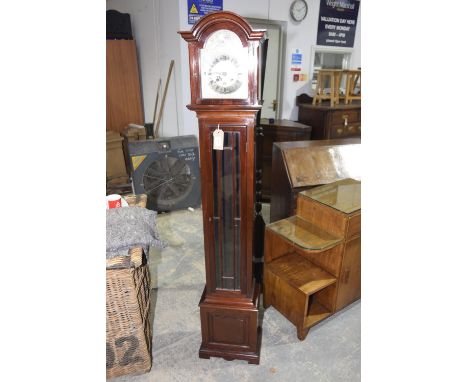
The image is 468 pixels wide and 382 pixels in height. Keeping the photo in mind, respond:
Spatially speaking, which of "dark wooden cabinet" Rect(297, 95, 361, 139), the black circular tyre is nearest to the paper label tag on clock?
the black circular tyre

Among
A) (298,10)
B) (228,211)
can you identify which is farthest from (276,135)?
(228,211)

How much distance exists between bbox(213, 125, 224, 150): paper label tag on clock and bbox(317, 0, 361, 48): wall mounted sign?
3219 millimetres

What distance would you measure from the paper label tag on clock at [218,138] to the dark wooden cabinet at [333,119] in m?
2.46

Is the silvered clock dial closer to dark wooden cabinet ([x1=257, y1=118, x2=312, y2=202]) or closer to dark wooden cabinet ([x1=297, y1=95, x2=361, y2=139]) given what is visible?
dark wooden cabinet ([x1=257, y1=118, x2=312, y2=202])

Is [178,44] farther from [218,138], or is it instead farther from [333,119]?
[218,138]

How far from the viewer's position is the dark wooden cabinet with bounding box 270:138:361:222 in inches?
90.0

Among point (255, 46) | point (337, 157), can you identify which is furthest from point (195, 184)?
point (255, 46)

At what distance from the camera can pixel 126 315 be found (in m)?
1.41

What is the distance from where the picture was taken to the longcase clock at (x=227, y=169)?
1.18 metres
